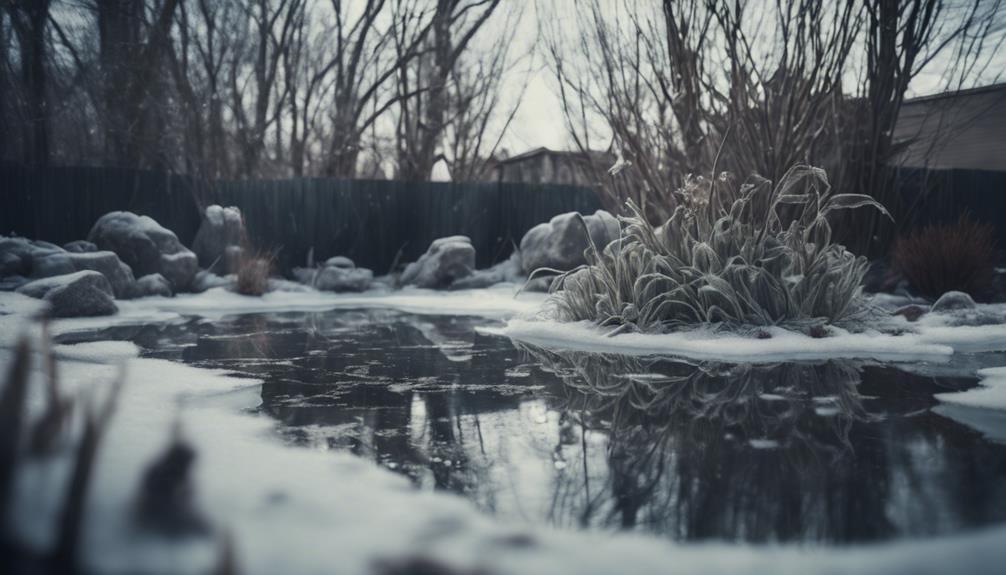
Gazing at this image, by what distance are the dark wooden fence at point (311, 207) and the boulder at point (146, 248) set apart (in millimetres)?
1286

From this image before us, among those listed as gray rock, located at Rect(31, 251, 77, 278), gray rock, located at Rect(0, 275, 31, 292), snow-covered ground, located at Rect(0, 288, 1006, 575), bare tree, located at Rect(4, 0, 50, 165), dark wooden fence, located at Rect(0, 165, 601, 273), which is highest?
bare tree, located at Rect(4, 0, 50, 165)

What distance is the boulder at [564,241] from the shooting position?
1024 cm

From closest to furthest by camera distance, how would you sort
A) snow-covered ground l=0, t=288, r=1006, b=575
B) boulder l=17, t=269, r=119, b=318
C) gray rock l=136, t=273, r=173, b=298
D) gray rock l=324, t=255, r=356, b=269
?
snow-covered ground l=0, t=288, r=1006, b=575
boulder l=17, t=269, r=119, b=318
gray rock l=136, t=273, r=173, b=298
gray rock l=324, t=255, r=356, b=269

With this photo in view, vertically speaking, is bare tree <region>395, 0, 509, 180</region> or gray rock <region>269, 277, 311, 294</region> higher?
bare tree <region>395, 0, 509, 180</region>

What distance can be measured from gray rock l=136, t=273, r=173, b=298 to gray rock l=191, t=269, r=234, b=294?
60cm

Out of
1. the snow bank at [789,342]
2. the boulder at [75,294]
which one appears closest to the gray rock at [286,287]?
the boulder at [75,294]

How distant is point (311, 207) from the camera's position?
468 inches

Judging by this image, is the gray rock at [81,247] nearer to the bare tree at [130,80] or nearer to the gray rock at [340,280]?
the bare tree at [130,80]

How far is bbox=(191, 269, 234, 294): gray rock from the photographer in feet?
31.6

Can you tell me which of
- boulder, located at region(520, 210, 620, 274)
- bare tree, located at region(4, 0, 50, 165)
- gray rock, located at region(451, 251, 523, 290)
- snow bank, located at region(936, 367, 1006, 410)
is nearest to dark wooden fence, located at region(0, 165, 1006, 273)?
gray rock, located at region(451, 251, 523, 290)

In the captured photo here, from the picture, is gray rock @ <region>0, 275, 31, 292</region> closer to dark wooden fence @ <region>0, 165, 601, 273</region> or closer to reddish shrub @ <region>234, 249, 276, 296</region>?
reddish shrub @ <region>234, 249, 276, 296</region>

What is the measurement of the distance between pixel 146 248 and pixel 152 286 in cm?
88

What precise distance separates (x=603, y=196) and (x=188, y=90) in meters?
7.31

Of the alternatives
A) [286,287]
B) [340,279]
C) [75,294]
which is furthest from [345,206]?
[75,294]
